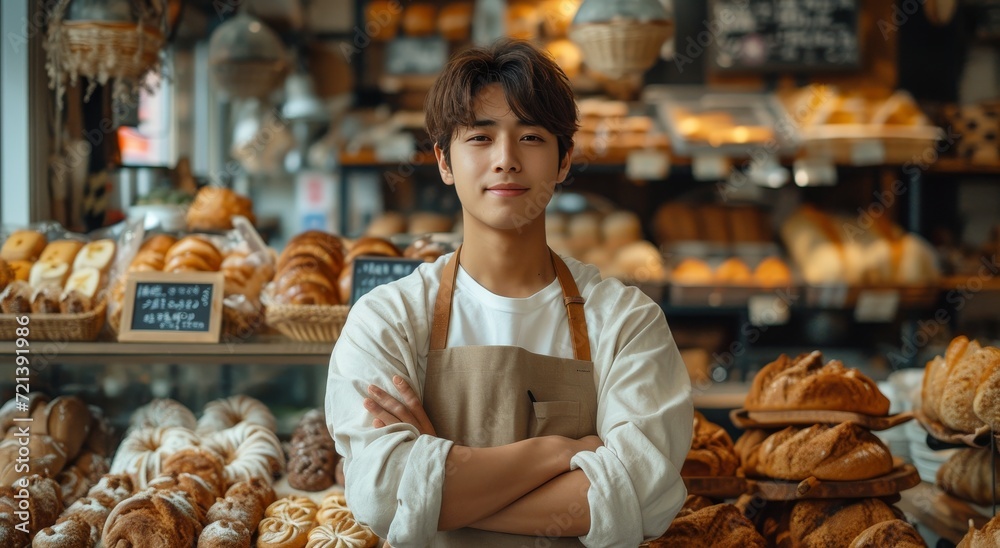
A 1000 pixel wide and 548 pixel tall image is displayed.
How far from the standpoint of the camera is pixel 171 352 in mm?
2301

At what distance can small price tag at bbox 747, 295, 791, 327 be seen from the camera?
15.3 ft

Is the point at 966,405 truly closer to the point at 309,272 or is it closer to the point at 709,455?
the point at 709,455

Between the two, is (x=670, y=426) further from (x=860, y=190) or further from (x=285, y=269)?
(x=860, y=190)

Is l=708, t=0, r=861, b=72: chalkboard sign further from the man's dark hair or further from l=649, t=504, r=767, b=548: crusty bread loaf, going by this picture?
the man's dark hair

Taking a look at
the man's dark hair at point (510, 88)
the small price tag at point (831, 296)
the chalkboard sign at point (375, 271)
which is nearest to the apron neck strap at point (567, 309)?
the man's dark hair at point (510, 88)

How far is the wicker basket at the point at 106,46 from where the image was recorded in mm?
2629

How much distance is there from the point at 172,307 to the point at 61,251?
1.37 ft

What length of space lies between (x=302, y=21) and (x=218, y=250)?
4.07m

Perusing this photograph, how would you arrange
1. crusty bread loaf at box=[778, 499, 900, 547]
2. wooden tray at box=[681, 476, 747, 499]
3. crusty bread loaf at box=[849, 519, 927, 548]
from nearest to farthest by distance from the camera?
crusty bread loaf at box=[849, 519, 927, 548] < crusty bread loaf at box=[778, 499, 900, 547] < wooden tray at box=[681, 476, 747, 499]

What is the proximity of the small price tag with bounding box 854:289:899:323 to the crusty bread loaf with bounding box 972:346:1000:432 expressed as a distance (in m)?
2.71

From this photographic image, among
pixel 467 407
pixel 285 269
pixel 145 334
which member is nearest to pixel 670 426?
pixel 467 407

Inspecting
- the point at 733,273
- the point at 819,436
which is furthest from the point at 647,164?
the point at 819,436

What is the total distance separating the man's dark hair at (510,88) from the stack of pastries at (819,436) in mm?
849

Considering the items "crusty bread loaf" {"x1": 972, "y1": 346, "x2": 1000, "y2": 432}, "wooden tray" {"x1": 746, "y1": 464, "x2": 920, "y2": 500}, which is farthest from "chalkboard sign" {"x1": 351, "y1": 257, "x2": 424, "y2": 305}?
"crusty bread loaf" {"x1": 972, "y1": 346, "x2": 1000, "y2": 432}
